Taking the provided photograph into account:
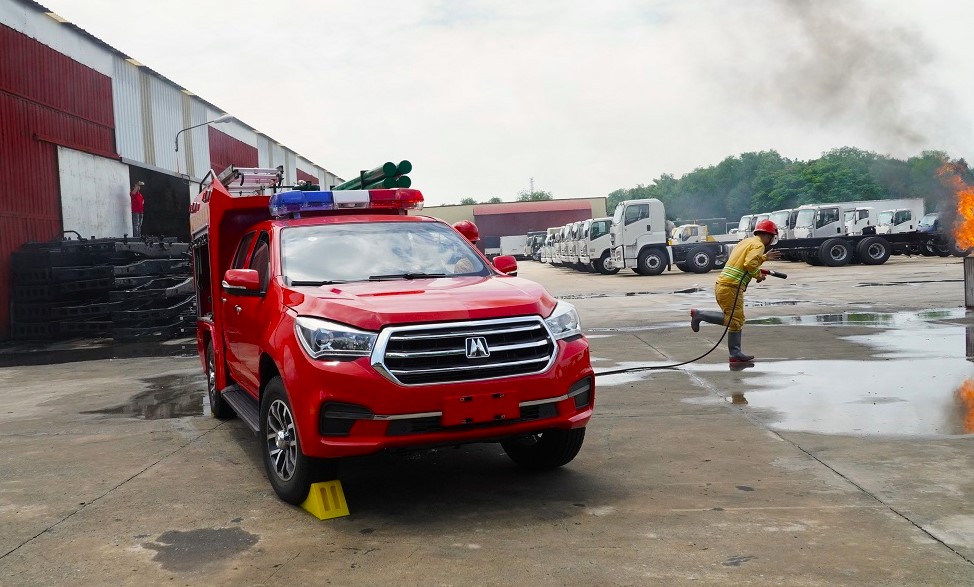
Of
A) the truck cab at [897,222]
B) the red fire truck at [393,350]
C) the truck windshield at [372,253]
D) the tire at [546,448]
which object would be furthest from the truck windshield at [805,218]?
the tire at [546,448]

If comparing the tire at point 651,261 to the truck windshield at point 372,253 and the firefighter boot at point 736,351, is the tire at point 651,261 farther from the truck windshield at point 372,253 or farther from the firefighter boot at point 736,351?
the truck windshield at point 372,253

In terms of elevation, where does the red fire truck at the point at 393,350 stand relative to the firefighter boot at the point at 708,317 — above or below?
above

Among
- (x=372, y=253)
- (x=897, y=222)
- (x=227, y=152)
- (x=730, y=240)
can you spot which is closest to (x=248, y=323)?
(x=372, y=253)

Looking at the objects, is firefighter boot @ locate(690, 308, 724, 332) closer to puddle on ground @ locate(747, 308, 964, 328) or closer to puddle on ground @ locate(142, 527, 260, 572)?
puddle on ground @ locate(747, 308, 964, 328)

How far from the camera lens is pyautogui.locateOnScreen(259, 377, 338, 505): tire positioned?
4.91 meters

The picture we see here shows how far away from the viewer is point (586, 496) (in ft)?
16.7

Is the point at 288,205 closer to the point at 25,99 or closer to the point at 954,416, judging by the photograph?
the point at 954,416

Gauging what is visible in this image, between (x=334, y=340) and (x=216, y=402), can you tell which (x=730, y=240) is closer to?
(x=216, y=402)

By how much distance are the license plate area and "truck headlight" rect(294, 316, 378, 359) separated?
0.53 m

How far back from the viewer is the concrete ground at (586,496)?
13.1 feet

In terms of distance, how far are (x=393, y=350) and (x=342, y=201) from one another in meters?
2.44

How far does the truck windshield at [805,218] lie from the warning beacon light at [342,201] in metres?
31.2

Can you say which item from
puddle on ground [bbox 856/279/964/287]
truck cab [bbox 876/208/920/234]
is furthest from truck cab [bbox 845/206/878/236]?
puddle on ground [bbox 856/279/964/287]

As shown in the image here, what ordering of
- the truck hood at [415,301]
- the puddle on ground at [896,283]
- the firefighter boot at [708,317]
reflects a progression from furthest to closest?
the puddle on ground at [896,283]
the firefighter boot at [708,317]
the truck hood at [415,301]
